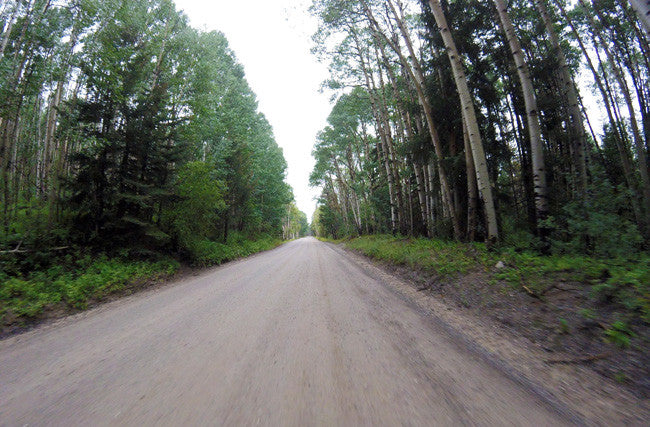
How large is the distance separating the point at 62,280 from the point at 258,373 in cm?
611

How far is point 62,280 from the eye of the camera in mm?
5254

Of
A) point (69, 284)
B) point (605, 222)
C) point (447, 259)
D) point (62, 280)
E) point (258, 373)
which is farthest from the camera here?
point (447, 259)

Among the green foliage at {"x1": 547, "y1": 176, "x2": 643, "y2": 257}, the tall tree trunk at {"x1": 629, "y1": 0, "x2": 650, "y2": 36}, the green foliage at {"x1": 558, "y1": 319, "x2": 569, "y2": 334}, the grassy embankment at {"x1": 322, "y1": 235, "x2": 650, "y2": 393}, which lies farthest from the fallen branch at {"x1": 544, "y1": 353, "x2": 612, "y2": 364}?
the tall tree trunk at {"x1": 629, "y1": 0, "x2": 650, "y2": 36}

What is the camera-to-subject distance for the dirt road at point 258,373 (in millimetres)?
1583

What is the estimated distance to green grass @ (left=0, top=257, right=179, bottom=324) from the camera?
4.14 meters

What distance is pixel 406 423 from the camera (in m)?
1.47

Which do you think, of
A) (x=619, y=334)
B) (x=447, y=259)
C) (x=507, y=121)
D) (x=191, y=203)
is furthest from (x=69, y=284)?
(x=507, y=121)

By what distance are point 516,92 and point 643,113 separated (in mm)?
8127

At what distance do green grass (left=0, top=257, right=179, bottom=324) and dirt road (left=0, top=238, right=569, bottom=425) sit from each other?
3.33 ft

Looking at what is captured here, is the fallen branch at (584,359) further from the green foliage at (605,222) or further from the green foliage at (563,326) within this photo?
the green foliage at (605,222)

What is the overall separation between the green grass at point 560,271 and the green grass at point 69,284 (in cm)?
761

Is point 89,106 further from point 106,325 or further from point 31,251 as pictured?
point 106,325

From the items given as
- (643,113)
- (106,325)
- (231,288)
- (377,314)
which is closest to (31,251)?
(106,325)

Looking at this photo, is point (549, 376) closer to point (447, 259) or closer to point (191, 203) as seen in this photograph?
point (447, 259)
